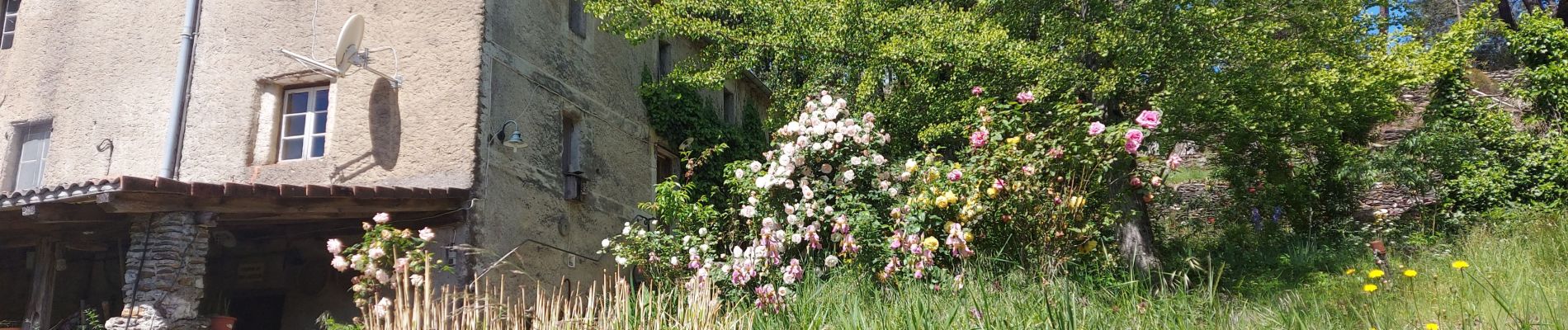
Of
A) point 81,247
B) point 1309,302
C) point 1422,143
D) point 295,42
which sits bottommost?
point 1309,302

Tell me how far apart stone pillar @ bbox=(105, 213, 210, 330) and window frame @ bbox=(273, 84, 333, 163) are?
5.87ft

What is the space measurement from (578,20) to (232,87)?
10.6ft

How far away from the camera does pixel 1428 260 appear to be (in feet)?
26.0

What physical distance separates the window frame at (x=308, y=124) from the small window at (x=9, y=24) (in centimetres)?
373

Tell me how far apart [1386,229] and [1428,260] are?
2.86 m

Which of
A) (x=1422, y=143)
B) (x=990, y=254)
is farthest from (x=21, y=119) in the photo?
(x=1422, y=143)

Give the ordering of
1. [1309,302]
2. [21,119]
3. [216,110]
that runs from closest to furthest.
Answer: [1309,302], [216,110], [21,119]

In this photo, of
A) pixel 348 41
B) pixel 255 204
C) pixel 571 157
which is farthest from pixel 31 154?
pixel 571 157

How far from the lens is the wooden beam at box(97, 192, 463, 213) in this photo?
5961mm

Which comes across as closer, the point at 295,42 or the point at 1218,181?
the point at 295,42

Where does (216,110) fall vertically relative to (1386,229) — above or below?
above

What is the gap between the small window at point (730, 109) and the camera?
13.1m

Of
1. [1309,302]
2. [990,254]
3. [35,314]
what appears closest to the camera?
[1309,302]

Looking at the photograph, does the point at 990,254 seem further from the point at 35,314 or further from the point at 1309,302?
the point at 35,314
